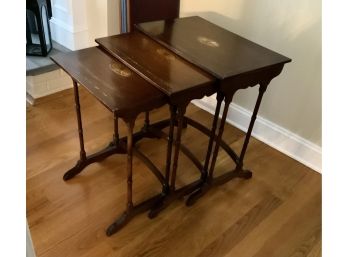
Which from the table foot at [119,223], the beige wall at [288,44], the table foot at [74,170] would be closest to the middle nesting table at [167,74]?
the table foot at [119,223]

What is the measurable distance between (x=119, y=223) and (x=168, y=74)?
68 centimetres

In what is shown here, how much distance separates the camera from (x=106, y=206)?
156cm

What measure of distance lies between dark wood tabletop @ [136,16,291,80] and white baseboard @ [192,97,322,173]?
62 centimetres

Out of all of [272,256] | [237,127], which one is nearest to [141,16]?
[237,127]

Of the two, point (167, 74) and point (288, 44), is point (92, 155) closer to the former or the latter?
point (167, 74)

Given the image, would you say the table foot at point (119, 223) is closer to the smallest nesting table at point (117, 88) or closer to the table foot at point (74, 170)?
the smallest nesting table at point (117, 88)

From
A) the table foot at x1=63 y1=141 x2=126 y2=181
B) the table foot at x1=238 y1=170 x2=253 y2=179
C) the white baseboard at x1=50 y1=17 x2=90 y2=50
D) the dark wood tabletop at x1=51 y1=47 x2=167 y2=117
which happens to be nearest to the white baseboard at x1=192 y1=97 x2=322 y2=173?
the table foot at x1=238 y1=170 x2=253 y2=179

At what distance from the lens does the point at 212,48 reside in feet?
4.94
